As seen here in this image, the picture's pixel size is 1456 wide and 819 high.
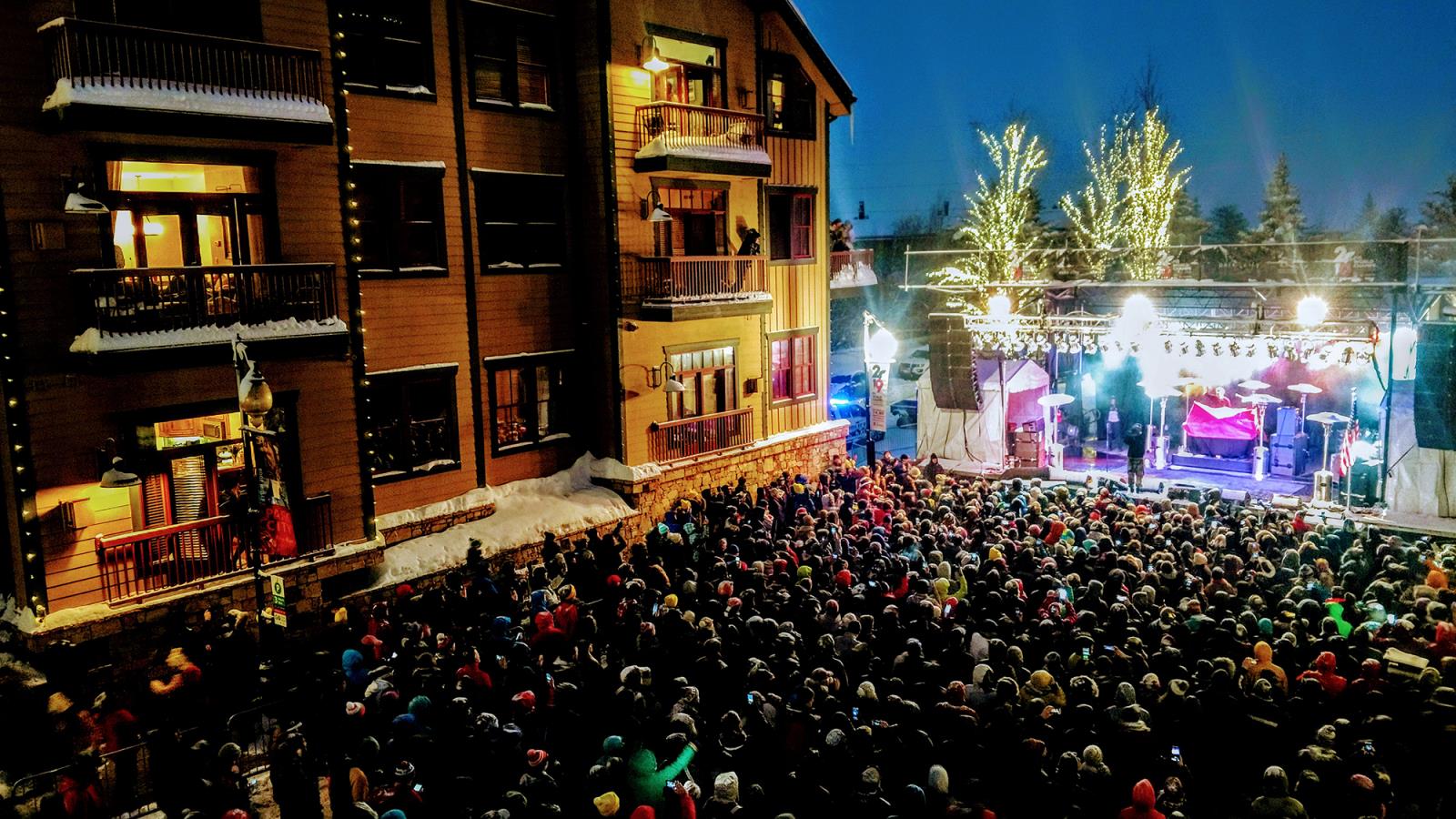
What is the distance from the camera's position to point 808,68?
2400cm

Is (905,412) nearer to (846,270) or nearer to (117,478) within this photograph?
(846,270)

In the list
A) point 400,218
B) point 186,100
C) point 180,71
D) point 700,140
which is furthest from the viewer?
point 700,140

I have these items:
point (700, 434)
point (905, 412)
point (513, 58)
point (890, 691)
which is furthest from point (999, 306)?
point (890, 691)

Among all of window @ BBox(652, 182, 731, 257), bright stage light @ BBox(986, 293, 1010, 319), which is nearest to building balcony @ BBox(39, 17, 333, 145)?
window @ BBox(652, 182, 731, 257)

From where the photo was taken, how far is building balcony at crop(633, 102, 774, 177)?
19156mm

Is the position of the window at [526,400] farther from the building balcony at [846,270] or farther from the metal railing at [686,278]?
the building balcony at [846,270]

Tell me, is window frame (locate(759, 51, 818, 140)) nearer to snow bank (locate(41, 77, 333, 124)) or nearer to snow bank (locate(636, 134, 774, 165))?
snow bank (locate(636, 134, 774, 165))

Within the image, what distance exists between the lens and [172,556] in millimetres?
12836

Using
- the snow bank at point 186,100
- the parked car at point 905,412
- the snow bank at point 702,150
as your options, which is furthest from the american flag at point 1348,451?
the snow bank at point 186,100

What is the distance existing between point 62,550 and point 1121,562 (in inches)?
568

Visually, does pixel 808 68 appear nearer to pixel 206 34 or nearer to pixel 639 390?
pixel 639 390

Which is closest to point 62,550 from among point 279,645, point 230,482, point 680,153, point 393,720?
point 230,482

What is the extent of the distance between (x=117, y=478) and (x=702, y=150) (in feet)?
41.6

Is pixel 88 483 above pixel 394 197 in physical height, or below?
below
